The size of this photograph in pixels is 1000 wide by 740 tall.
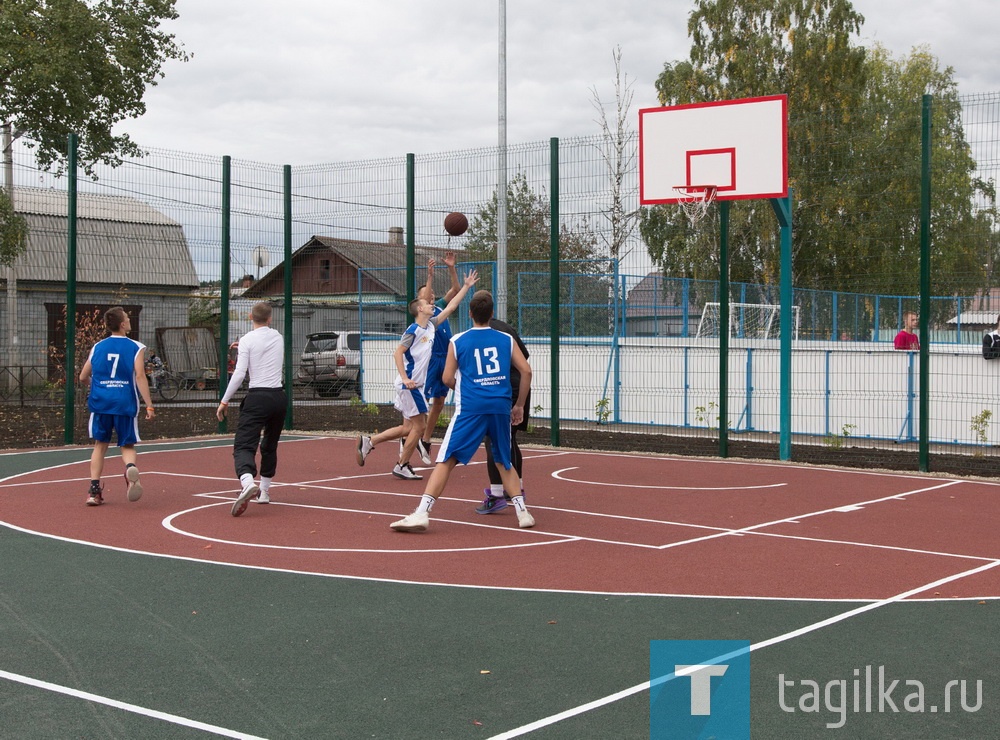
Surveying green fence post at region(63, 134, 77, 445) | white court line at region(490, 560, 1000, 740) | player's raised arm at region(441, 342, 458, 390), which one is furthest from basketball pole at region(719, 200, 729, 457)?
green fence post at region(63, 134, 77, 445)

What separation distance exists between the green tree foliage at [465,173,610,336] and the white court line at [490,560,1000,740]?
9881 mm

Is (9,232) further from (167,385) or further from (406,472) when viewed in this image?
(406,472)

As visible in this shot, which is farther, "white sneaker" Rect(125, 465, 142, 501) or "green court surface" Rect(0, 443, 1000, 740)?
"white sneaker" Rect(125, 465, 142, 501)

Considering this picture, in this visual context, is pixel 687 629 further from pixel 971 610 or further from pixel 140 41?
pixel 140 41

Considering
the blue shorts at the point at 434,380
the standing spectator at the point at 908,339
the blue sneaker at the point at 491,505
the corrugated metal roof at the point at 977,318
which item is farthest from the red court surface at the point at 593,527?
the standing spectator at the point at 908,339

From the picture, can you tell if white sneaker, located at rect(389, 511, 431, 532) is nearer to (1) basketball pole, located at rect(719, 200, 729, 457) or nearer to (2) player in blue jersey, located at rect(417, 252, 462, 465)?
(2) player in blue jersey, located at rect(417, 252, 462, 465)

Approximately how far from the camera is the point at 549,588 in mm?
6547

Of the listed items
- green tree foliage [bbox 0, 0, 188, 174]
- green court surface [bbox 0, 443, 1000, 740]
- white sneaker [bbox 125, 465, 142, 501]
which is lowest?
green court surface [bbox 0, 443, 1000, 740]

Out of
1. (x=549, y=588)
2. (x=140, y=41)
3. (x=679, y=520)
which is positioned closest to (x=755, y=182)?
(x=679, y=520)

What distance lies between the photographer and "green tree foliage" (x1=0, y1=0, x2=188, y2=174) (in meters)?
20.9

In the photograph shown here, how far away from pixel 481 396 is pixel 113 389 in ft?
11.3

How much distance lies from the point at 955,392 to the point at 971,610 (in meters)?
9.03

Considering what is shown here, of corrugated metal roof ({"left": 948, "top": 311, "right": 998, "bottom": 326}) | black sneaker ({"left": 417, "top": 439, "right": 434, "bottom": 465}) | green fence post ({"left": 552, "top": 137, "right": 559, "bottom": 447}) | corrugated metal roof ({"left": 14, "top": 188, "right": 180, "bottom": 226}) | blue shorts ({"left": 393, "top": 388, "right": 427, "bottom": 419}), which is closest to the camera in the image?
blue shorts ({"left": 393, "top": 388, "right": 427, "bottom": 419})

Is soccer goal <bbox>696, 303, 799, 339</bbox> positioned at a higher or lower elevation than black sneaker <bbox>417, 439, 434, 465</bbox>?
higher
